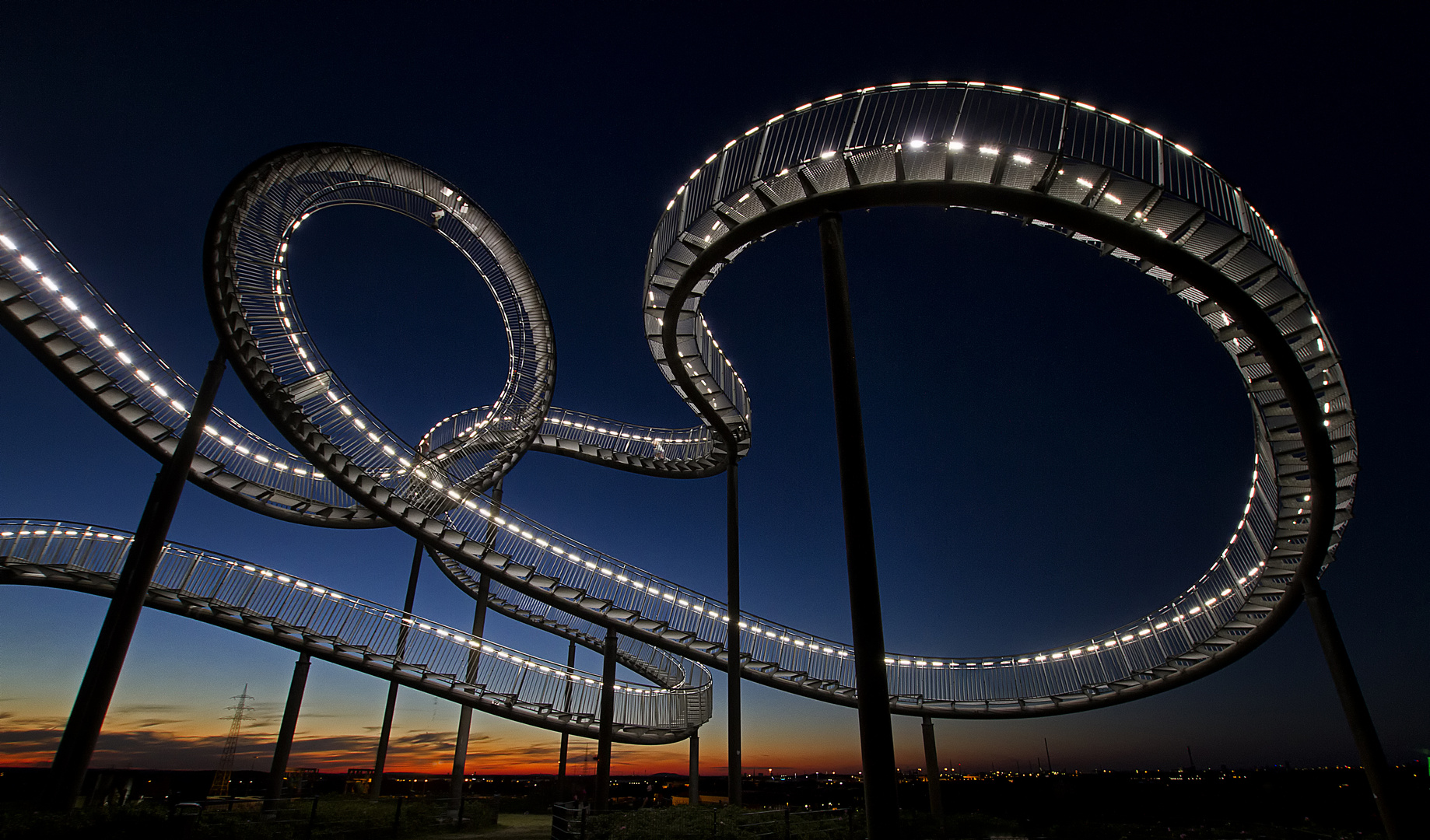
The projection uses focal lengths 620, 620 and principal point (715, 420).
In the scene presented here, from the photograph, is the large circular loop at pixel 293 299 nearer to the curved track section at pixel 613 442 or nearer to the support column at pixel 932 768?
the curved track section at pixel 613 442

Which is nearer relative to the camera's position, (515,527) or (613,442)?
(515,527)

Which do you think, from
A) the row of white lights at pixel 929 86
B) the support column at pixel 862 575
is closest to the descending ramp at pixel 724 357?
the row of white lights at pixel 929 86

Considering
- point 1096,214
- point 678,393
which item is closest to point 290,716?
point 678,393

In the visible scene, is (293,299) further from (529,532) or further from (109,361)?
(529,532)

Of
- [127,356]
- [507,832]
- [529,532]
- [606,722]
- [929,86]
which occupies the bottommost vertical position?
[507,832]

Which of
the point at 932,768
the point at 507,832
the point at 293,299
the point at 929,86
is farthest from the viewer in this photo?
the point at 932,768

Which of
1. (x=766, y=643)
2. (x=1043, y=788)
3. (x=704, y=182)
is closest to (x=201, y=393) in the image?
(x=704, y=182)

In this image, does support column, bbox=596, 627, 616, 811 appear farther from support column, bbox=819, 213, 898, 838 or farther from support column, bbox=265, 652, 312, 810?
support column, bbox=819, 213, 898, 838

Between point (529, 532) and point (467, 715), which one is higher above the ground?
point (529, 532)
